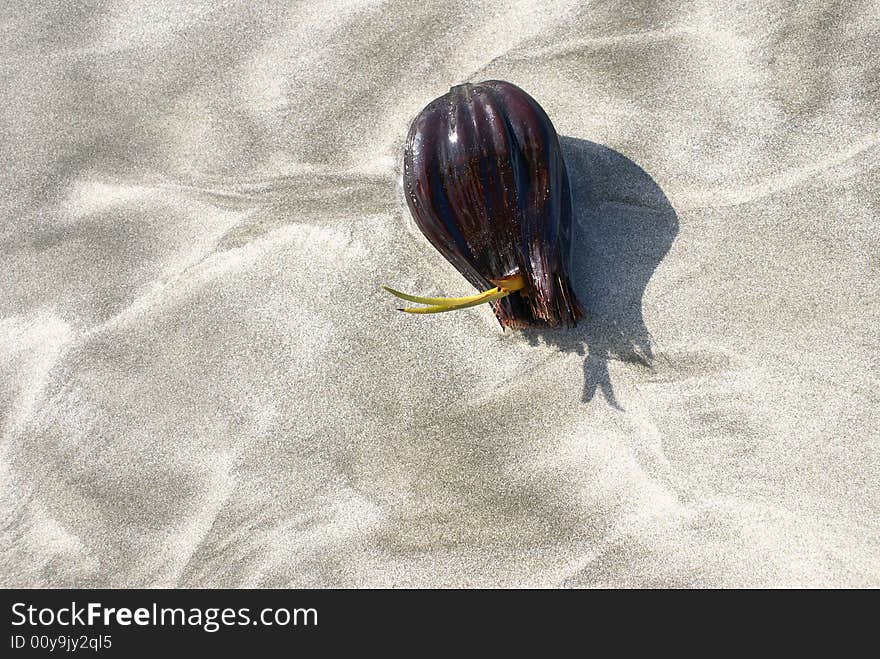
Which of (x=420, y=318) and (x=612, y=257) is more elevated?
(x=612, y=257)

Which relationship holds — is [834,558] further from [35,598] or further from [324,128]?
[35,598]

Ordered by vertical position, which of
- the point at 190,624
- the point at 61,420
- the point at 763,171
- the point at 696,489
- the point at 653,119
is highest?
the point at 653,119

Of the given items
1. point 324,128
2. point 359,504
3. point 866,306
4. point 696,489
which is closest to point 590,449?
point 696,489
